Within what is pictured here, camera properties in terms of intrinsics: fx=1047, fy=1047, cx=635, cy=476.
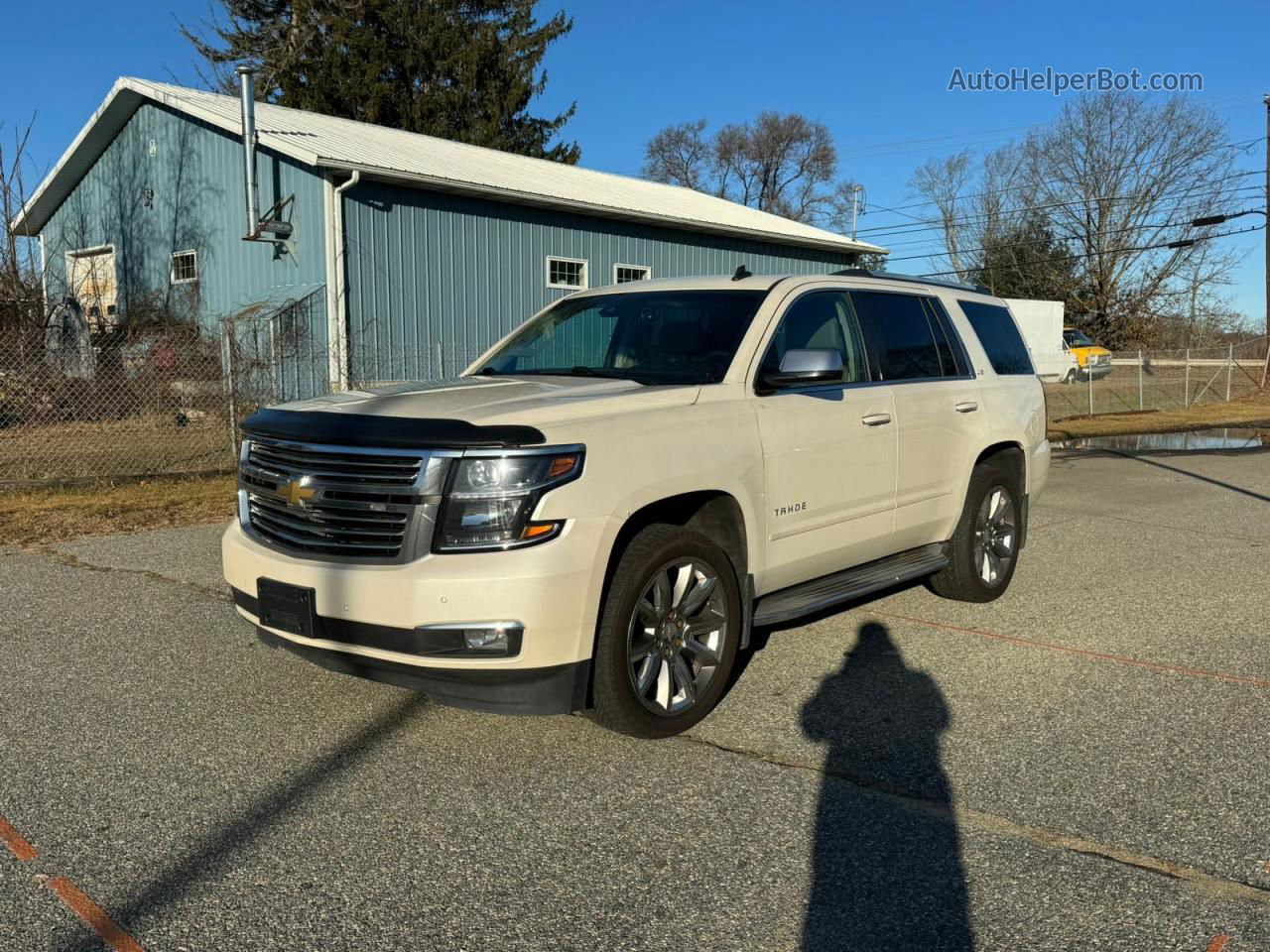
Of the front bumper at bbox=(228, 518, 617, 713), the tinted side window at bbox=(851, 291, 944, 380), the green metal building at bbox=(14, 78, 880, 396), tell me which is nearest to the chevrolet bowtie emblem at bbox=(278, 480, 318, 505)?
the front bumper at bbox=(228, 518, 617, 713)

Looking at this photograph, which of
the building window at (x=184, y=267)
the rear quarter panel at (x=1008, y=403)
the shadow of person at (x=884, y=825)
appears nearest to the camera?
the shadow of person at (x=884, y=825)

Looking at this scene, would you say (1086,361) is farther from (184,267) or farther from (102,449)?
(102,449)

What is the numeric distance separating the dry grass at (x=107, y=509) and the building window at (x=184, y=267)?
10.5m

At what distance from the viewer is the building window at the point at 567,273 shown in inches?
799

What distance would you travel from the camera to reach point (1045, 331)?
3753 centimetres

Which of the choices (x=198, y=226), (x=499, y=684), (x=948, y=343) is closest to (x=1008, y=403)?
(x=948, y=343)

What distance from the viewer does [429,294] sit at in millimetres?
18281

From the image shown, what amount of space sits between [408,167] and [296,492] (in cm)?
1479

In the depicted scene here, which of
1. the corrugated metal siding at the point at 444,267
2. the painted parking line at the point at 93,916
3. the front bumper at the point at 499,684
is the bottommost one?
the painted parking line at the point at 93,916

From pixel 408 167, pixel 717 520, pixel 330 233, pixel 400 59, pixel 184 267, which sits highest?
pixel 400 59

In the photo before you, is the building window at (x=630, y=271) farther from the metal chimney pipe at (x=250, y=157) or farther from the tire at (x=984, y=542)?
the tire at (x=984, y=542)

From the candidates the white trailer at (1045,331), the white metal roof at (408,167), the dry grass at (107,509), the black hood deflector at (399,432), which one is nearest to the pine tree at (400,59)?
the white metal roof at (408,167)

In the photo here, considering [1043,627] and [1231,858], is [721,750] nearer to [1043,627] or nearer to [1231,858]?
[1231,858]

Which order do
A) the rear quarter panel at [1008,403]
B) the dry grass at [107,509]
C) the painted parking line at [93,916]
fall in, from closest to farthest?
the painted parking line at [93,916], the rear quarter panel at [1008,403], the dry grass at [107,509]
